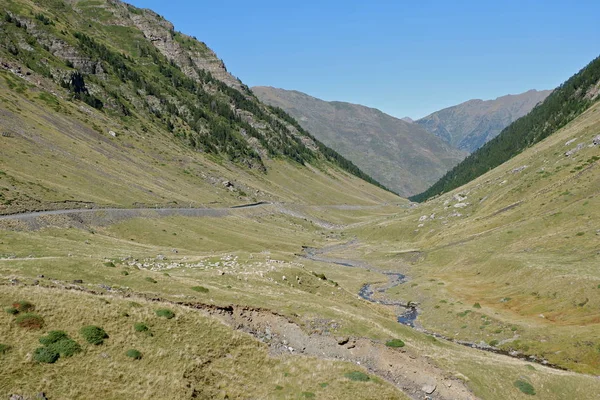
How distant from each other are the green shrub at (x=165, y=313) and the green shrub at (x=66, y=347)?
18.6ft

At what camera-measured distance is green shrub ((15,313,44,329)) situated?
2027 centimetres

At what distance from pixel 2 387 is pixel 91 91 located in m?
210

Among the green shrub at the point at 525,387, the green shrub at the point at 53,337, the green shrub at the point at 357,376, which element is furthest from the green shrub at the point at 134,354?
the green shrub at the point at 525,387

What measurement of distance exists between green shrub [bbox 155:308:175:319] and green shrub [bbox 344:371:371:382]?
1225 centimetres

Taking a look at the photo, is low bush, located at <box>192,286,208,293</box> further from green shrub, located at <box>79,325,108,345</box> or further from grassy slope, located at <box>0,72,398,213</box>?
grassy slope, located at <box>0,72,398,213</box>

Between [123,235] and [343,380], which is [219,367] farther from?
[123,235]

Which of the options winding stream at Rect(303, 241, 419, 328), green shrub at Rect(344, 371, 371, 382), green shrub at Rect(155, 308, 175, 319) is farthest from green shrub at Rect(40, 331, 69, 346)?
winding stream at Rect(303, 241, 419, 328)

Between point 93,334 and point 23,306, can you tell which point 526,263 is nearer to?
point 93,334

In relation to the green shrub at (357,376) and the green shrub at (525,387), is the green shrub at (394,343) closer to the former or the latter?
the green shrub at (357,376)

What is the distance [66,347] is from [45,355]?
43.2 inches

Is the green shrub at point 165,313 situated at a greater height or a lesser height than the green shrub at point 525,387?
greater

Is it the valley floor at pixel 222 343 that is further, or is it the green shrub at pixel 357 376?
the green shrub at pixel 357 376

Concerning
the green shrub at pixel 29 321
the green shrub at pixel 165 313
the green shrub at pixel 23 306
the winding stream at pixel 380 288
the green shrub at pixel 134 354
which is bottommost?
the winding stream at pixel 380 288

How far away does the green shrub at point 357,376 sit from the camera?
965 inches
